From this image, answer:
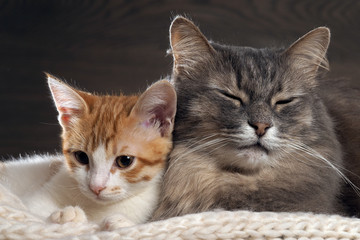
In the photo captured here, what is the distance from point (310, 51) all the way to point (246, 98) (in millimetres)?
307

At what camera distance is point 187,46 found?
4.84 ft

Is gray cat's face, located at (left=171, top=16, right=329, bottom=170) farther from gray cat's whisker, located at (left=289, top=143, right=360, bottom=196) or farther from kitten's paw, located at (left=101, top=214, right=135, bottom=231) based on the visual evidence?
kitten's paw, located at (left=101, top=214, right=135, bottom=231)

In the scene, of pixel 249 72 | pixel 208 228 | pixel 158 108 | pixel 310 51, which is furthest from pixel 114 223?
pixel 310 51

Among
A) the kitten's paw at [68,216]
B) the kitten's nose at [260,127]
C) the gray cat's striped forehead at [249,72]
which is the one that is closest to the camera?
the kitten's paw at [68,216]

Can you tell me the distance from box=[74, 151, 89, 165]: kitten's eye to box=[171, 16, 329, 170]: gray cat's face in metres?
0.29

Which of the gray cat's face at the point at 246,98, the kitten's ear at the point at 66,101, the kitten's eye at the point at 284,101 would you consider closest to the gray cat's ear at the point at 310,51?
the gray cat's face at the point at 246,98

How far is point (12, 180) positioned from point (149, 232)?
0.82 m

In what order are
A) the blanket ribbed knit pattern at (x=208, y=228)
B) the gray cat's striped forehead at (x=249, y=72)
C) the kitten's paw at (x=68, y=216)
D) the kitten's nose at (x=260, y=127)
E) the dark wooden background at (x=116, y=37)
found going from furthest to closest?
the dark wooden background at (x=116, y=37), the gray cat's striped forehead at (x=249, y=72), the kitten's nose at (x=260, y=127), the kitten's paw at (x=68, y=216), the blanket ribbed knit pattern at (x=208, y=228)

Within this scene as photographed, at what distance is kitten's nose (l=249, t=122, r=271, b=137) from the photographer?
4.17ft

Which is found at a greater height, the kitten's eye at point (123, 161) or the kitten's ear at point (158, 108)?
the kitten's ear at point (158, 108)

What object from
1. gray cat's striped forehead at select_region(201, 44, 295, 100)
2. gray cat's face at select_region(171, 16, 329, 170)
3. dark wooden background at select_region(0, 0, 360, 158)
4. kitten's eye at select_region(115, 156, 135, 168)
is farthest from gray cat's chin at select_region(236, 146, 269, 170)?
dark wooden background at select_region(0, 0, 360, 158)

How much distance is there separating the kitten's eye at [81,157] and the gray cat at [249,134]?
260mm

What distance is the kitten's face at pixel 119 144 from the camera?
1.38 metres

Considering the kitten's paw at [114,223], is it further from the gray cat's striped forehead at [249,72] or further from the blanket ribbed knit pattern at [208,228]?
the gray cat's striped forehead at [249,72]
